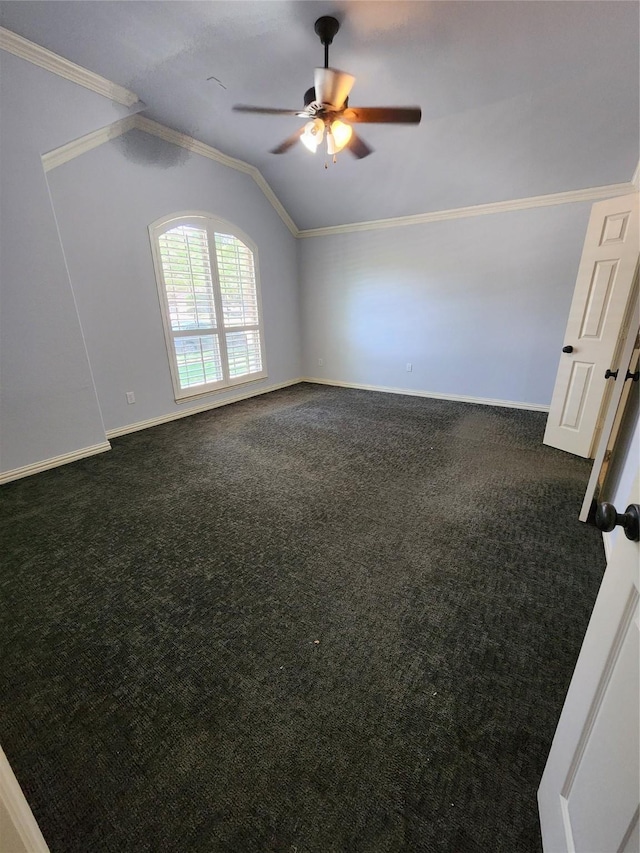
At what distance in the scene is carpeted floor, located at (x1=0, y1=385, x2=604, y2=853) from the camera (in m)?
0.97

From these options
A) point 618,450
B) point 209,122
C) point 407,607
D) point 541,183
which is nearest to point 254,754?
point 407,607

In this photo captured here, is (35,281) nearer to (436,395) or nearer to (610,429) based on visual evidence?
(610,429)

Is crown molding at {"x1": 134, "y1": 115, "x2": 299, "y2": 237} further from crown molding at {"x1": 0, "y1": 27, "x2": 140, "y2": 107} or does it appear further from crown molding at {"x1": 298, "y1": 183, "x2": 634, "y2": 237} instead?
crown molding at {"x1": 298, "y1": 183, "x2": 634, "y2": 237}

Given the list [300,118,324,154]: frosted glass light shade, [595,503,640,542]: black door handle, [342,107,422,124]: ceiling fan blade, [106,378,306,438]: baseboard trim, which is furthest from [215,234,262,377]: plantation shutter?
[595,503,640,542]: black door handle

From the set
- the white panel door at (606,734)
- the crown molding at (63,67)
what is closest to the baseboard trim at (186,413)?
the crown molding at (63,67)

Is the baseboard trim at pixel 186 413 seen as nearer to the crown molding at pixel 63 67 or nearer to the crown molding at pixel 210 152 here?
the crown molding at pixel 210 152

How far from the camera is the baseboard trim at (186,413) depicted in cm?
368

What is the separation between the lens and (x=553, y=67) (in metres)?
2.48

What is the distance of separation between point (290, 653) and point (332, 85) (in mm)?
2970

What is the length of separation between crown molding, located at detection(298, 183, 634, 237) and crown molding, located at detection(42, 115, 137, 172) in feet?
8.84

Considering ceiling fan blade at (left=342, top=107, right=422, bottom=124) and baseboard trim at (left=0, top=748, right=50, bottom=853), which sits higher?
ceiling fan blade at (left=342, top=107, right=422, bottom=124)

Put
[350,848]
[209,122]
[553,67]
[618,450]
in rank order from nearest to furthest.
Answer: [350,848] → [618,450] → [553,67] → [209,122]

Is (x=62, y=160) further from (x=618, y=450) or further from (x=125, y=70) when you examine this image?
(x=618, y=450)

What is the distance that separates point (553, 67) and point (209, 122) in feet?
9.37
